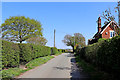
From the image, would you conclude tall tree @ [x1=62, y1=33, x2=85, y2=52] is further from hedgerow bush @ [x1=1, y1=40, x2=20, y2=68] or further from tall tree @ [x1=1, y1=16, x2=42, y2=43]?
hedgerow bush @ [x1=1, y1=40, x2=20, y2=68]

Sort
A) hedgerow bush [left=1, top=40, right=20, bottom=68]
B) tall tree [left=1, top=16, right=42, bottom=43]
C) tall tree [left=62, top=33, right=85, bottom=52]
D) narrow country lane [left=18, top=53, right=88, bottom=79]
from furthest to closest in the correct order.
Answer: tall tree [left=62, top=33, right=85, bottom=52], tall tree [left=1, top=16, right=42, bottom=43], hedgerow bush [left=1, top=40, right=20, bottom=68], narrow country lane [left=18, top=53, right=88, bottom=79]

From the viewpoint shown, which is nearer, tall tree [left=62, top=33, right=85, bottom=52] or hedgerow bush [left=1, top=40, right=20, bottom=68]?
hedgerow bush [left=1, top=40, right=20, bottom=68]

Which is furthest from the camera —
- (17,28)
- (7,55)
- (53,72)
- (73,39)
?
(73,39)

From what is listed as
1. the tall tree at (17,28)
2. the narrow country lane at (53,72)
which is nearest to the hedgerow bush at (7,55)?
the narrow country lane at (53,72)

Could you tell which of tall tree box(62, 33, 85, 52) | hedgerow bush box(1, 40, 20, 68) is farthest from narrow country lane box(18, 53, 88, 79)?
tall tree box(62, 33, 85, 52)

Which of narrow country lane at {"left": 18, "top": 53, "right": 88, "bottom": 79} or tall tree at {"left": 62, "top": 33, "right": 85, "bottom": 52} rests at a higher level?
tall tree at {"left": 62, "top": 33, "right": 85, "bottom": 52}

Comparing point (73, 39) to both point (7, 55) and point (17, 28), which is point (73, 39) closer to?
point (17, 28)

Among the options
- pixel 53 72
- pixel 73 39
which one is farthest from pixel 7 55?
pixel 73 39

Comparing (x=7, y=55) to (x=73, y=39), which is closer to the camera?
(x=7, y=55)

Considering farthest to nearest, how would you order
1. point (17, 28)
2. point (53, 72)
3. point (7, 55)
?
point (17, 28) → point (53, 72) → point (7, 55)

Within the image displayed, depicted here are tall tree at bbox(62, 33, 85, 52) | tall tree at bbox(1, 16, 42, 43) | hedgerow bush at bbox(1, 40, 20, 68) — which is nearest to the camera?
hedgerow bush at bbox(1, 40, 20, 68)

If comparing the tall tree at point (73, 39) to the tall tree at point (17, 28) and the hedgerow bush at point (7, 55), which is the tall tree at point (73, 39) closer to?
the tall tree at point (17, 28)

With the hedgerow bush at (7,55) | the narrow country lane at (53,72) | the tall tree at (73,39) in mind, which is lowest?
the narrow country lane at (53,72)

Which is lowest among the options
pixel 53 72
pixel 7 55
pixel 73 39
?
pixel 53 72
